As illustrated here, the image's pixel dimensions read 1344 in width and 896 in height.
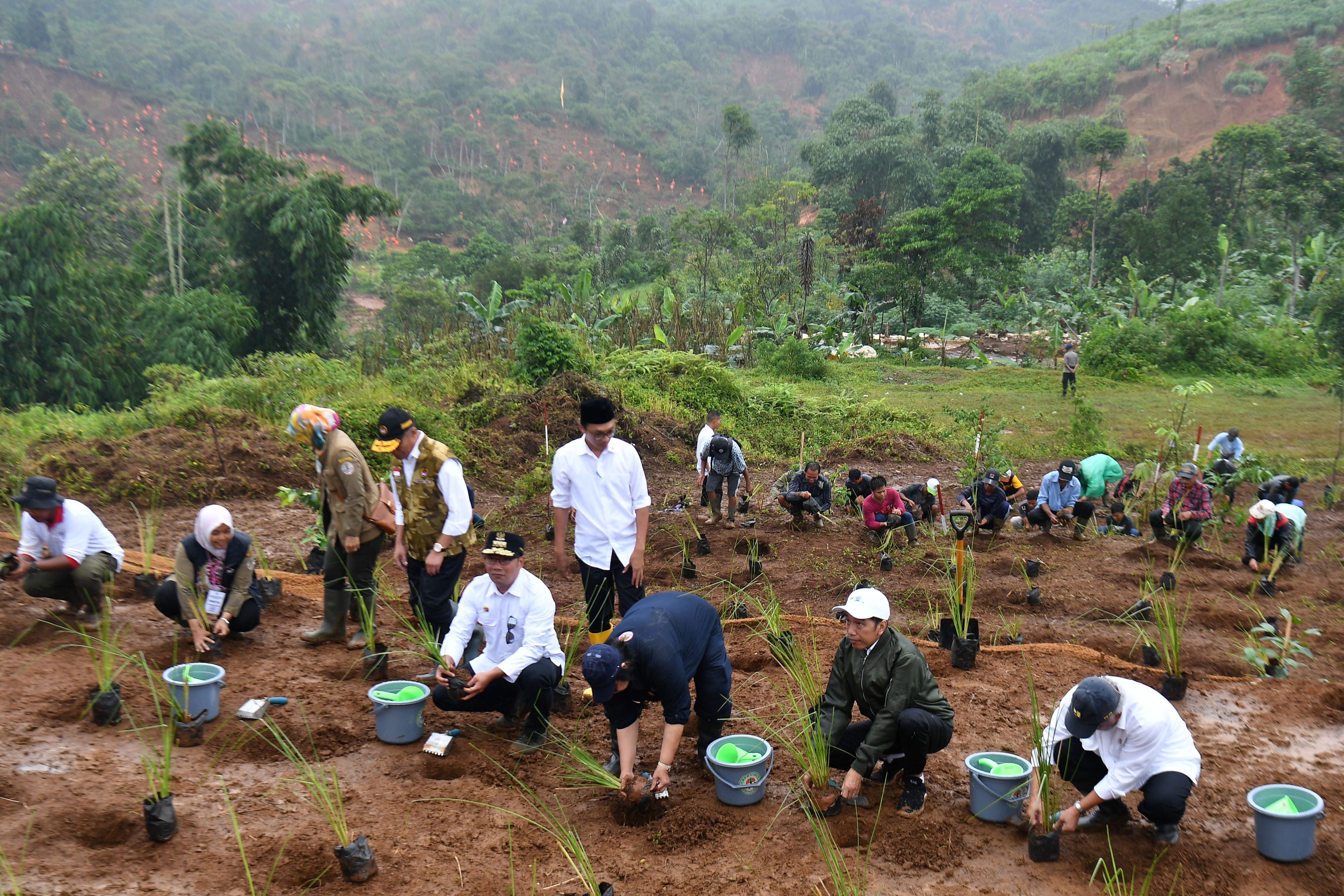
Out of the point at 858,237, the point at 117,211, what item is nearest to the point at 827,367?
the point at 858,237

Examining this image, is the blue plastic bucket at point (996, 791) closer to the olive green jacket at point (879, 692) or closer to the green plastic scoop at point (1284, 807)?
the olive green jacket at point (879, 692)

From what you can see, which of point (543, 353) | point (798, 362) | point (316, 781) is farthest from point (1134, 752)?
point (798, 362)

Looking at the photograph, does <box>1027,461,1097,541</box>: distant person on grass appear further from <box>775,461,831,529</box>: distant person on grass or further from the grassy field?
the grassy field

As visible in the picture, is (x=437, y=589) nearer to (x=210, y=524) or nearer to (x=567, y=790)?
(x=210, y=524)

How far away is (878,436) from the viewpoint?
1394cm

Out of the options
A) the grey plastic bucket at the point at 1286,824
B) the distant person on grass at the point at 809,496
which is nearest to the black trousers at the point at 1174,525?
the distant person on grass at the point at 809,496

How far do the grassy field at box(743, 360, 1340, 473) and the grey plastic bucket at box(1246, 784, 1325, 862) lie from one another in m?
10.6

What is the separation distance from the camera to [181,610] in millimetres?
5324

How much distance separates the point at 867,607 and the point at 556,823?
5.48 ft

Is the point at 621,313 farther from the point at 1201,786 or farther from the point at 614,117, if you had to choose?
the point at 614,117

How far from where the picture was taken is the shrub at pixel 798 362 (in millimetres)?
20078

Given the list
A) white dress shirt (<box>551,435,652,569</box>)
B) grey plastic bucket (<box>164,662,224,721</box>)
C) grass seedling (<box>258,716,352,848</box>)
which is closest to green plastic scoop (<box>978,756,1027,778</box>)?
white dress shirt (<box>551,435,652,569</box>)

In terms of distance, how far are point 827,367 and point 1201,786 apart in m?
16.9

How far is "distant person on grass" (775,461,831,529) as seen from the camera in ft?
30.6
